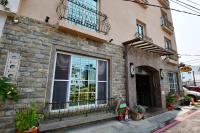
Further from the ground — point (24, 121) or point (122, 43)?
point (122, 43)

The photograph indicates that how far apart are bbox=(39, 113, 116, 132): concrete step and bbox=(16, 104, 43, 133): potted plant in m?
0.27

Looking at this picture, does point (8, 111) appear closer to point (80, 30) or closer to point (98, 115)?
point (98, 115)

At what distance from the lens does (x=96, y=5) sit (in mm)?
6543

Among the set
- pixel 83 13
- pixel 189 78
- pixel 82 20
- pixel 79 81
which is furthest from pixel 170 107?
pixel 189 78

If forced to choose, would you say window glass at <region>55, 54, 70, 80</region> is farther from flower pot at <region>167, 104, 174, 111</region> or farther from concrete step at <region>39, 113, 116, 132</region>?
flower pot at <region>167, 104, 174, 111</region>

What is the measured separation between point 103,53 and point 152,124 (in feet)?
12.6

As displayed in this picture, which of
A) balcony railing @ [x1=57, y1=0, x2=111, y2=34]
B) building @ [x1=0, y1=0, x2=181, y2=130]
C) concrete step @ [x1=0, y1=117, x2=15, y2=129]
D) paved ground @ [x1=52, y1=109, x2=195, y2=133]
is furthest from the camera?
balcony railing @ [x1=57, y1=0, x2=111, y2=34]

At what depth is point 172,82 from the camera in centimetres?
1119

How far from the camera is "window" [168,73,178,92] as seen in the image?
10891mm

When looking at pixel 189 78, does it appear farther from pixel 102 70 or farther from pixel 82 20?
pixel 82 20

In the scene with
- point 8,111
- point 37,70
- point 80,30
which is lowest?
point 8,111

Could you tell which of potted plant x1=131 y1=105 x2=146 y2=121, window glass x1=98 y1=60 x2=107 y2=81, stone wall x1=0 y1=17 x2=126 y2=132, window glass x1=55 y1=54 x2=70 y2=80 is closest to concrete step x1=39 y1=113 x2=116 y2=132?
stone wall x1=0 y1=17 x2=126 y2=132

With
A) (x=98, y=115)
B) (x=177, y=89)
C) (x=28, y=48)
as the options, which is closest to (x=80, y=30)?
(x=28, y=48)

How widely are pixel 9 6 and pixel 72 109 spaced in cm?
387
